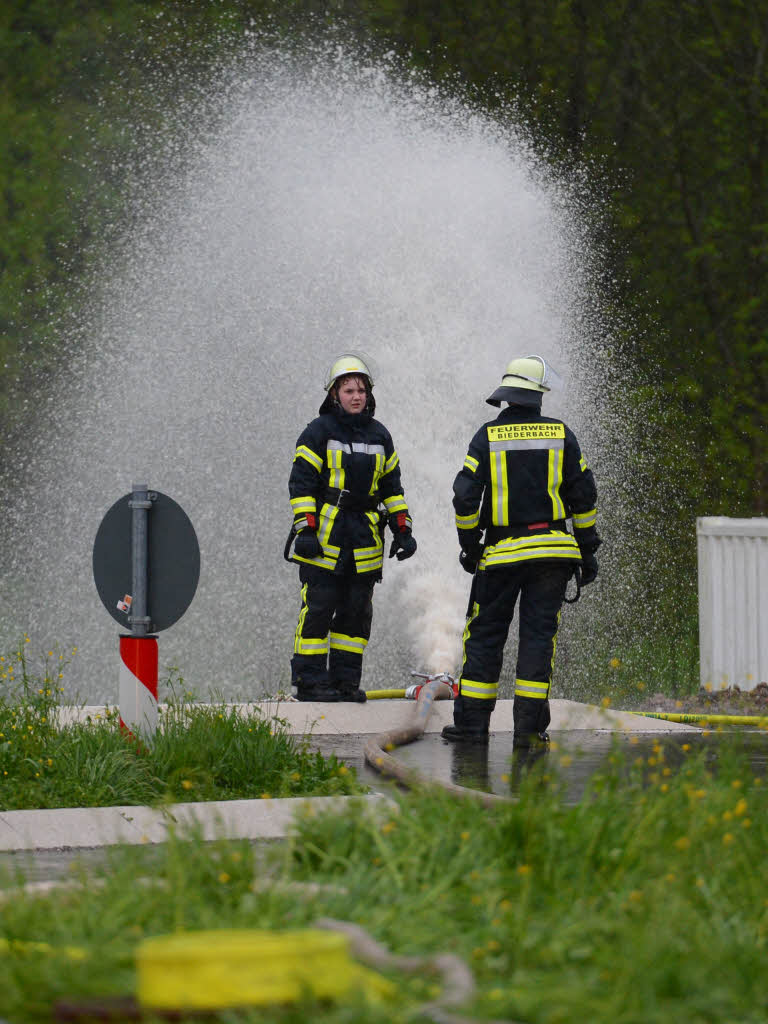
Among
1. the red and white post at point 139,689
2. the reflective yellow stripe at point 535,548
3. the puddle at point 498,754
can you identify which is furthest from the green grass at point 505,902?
the reflective yellow stripe at point 535,548

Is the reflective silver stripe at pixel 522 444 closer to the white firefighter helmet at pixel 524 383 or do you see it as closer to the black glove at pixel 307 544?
the white firefighter helmet at pixel 524 383

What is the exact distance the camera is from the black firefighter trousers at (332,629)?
10.2 metres

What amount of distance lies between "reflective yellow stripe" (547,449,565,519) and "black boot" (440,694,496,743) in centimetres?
111

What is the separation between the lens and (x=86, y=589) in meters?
18.8

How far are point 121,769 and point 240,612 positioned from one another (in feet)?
33.1

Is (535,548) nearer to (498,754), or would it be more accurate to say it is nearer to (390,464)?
(498,754)

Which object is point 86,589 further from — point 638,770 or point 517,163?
point 638,770

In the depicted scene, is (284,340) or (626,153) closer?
(284,340)

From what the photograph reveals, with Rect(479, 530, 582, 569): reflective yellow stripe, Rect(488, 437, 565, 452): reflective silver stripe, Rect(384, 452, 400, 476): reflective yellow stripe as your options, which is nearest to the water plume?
Rect(384, 452, 400, 476): reflective yellow stripe

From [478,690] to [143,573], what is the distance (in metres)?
2.71

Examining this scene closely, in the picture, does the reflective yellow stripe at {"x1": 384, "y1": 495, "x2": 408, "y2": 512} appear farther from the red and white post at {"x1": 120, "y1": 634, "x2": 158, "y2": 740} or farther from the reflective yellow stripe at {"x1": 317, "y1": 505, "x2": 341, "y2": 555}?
the red and white post at {"x1": 120, "y1": 634, "x2": 158, "y2": 740}

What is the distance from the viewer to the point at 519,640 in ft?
29.6

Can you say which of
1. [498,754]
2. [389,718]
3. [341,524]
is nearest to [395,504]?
[341,524]

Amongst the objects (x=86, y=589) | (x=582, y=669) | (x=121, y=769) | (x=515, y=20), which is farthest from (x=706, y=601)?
(x=515, y=20)
